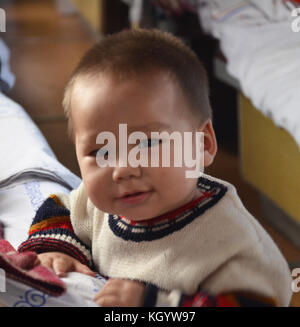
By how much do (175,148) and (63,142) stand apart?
1064 millimetres

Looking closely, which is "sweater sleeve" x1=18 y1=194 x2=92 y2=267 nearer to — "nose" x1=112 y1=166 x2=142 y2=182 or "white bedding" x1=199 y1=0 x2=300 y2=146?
"nose" x1=112 y1=166 x2=142 y2=182

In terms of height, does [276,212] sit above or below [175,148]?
below

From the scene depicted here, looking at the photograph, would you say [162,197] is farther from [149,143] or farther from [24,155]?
[24,155]

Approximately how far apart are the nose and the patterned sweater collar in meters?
0.07

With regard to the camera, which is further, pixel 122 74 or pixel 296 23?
pixel 296 23

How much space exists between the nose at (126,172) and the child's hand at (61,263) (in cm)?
13

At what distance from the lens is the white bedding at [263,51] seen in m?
1.14

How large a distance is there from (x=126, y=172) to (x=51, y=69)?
2239mm

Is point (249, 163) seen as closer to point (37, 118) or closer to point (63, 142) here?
point (63, 142)

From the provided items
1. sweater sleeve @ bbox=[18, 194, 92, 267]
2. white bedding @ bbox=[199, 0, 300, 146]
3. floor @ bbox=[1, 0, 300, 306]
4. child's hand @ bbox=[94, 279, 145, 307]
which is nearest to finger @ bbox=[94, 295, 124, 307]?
child's hand @ bbox=[94, 279, 145, 307]

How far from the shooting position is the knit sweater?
20.0 inches
